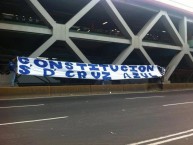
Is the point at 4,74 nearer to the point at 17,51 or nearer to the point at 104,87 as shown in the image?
the point at 104,87

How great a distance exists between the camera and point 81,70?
84.3 feet

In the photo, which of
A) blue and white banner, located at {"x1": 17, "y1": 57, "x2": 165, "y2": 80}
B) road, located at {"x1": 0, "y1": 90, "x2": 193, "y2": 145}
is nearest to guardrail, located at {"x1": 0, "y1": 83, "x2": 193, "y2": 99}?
blue and white banner, located at {"x1": 17, "y1": 57, "x2": 165, "y2": 80}

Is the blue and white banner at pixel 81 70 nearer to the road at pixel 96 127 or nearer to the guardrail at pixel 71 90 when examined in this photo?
the guardrail at pixel 71 90

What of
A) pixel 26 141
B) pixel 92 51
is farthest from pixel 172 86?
pixel 26 141

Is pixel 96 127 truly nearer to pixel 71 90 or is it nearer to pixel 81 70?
pixel 71 90

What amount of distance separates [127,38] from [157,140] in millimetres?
26596

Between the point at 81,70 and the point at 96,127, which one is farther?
the point at 81,70

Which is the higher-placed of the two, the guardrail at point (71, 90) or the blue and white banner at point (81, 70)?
the blue and white banner at point (81, 70)

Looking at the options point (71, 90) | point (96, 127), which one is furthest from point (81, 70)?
point (96, 127)

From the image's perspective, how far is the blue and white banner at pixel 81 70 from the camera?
2245 centimetres

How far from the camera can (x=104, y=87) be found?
2450 centimetres

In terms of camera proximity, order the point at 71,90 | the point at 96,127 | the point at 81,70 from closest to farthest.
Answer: the point at 96,127, the point at 71,90, the point at 81,70

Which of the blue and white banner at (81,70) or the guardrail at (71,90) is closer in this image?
the guardrail at (71,90)

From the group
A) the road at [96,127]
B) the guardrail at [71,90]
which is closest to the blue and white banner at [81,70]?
the guardrail at [71,90]
